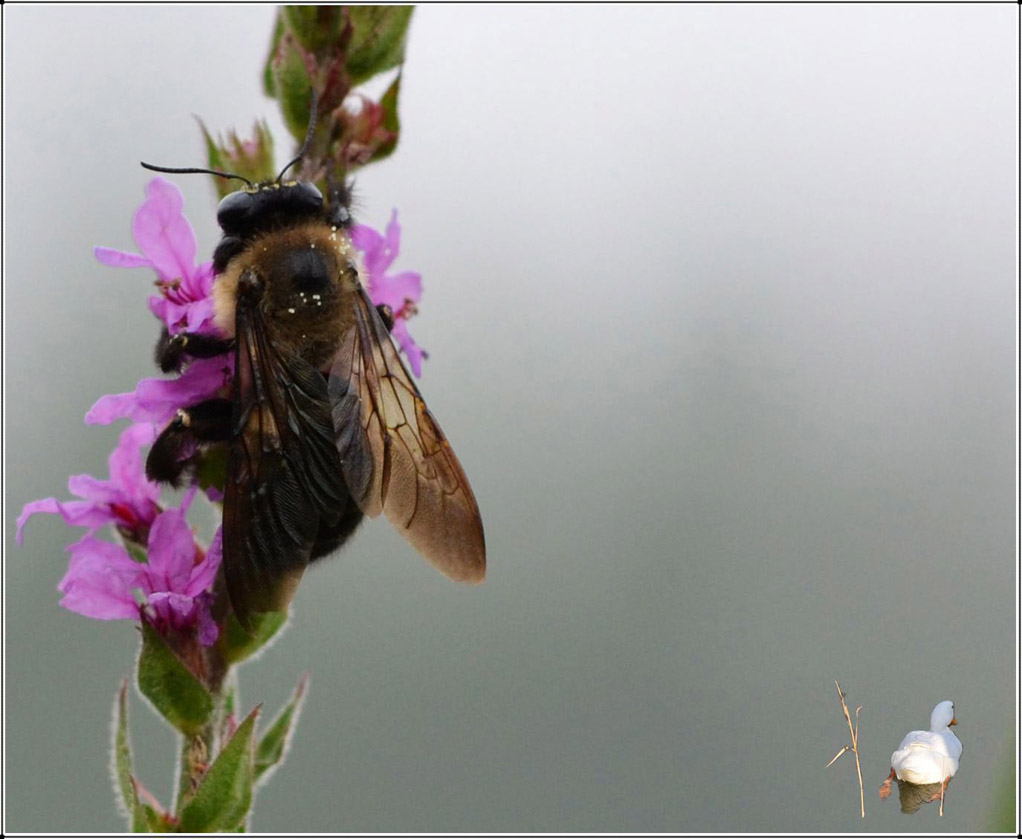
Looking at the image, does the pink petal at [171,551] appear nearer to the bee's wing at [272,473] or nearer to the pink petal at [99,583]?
the pink petal at [99,583]

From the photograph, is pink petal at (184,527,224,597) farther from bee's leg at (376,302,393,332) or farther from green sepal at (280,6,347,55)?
green sepal at (280,6,347,55)

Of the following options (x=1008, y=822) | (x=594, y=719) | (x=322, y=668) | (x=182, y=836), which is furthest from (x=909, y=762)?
(x=322, y=668)

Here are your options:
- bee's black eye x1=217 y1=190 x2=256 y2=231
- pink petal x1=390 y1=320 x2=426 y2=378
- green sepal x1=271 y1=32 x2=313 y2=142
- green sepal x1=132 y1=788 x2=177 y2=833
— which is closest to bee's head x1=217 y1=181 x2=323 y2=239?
bee's black eye x1=217 y1=190 x2=256 y2=231

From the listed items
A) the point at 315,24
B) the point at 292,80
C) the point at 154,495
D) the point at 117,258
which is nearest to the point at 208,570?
the point at 154,495

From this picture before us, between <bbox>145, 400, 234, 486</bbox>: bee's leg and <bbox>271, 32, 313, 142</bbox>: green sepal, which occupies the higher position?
<bbox>271, 32, 313, 142</bbox>: green sepal

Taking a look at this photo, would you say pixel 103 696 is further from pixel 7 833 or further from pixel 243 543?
pixel 243 543
